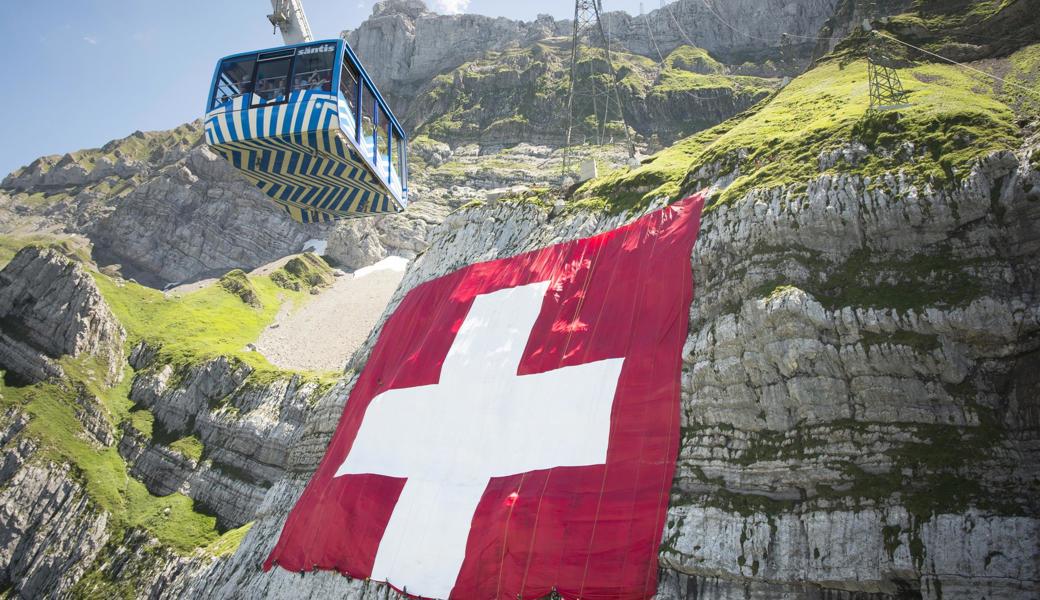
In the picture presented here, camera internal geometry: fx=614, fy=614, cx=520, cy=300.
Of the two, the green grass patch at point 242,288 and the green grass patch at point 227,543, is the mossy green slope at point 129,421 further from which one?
the green grass patch at point 242,288

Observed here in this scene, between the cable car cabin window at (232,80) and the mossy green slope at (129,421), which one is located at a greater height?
the cable car cabin window at (232,80)

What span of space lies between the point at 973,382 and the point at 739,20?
163m

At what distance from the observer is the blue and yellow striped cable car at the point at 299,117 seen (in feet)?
82.1

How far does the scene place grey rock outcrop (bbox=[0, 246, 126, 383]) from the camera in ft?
168

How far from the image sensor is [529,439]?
22.9m

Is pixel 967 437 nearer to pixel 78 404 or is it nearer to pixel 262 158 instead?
pixel 262 158

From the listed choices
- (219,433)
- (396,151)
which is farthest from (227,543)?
(396,151)

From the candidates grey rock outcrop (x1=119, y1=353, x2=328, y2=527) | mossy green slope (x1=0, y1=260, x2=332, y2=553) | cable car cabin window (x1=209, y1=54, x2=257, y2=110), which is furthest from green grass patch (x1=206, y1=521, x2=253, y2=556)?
cable car cabin window (x1=209, y1=54, x2=257, y2=110)

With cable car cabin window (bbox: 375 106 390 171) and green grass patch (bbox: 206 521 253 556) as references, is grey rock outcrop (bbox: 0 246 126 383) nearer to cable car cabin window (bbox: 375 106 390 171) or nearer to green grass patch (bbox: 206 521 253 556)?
green grass patch (bbox: 206 521 253 556)

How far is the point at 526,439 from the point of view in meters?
23.0

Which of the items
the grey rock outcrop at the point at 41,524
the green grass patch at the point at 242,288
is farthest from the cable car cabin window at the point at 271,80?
the green grass patch at the point at 242,288

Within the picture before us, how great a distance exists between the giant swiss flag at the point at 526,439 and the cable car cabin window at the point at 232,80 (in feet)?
47.1

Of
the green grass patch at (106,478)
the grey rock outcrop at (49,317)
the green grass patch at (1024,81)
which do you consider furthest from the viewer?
the grey rock outcrop at (49,317)

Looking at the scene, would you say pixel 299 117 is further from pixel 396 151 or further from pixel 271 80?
pixel 396 151
